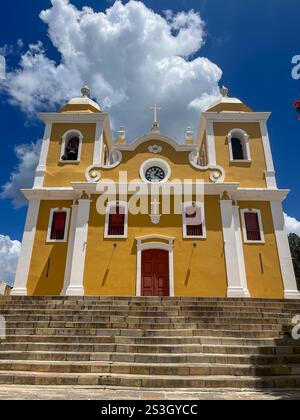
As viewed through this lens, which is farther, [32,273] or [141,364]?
[32,273]

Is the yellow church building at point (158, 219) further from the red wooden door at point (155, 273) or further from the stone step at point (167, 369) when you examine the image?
the stone step at point (167, 369)

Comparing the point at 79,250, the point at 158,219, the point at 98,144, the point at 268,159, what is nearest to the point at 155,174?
the point at 158,219

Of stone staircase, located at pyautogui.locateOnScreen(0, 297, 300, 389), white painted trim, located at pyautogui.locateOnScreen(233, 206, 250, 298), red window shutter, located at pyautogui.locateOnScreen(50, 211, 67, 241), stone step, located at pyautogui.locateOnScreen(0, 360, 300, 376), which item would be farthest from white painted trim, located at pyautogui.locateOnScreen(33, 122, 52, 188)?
stone step, located at pyautogui.locateOnScreen(0, 360, 300, 376)

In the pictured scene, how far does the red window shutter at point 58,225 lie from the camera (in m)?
15.4

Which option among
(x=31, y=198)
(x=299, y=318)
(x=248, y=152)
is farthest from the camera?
(x=248, y=152)

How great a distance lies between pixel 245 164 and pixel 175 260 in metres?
6.88

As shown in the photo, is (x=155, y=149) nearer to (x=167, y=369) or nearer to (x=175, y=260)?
(x=175, y=260)

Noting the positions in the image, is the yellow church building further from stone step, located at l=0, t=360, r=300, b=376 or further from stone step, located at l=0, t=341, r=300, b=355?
stone step, located at l=0, t=360, r=300, b=376

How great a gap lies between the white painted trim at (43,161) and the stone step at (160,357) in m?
10.9

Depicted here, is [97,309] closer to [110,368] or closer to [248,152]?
[110,368]
